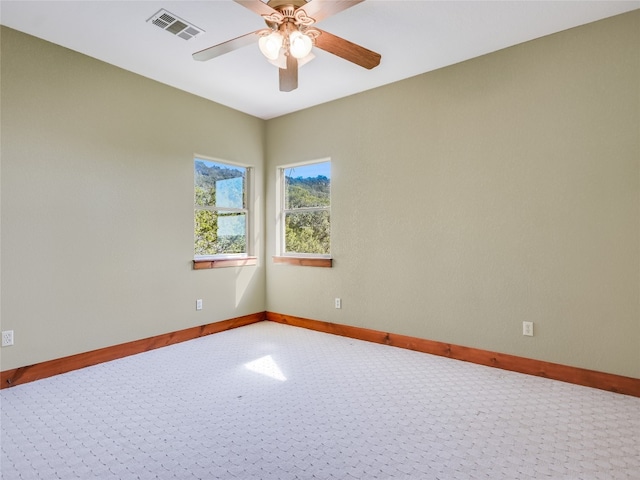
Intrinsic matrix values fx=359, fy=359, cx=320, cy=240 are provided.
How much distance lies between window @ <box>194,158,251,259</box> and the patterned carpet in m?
1.46

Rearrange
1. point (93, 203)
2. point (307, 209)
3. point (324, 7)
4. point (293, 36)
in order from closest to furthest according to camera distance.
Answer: point (324, 7) → point (293, 36) → point (93, 203) → point (307, 209)

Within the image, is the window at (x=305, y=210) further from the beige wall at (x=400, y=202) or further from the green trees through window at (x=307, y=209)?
→ the beige wall at (x=400, y=202)

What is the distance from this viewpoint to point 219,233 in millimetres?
4289

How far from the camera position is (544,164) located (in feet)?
9.18

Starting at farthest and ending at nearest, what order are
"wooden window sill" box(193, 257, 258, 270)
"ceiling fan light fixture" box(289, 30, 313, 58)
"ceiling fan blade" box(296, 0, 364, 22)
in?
"wooden window sill" box(193, 257, 258, 270) < "ceiling fan light fixture" box(289, 30, 313, 58) < "ceiling fan blade" box(296, 0, 364, 22)

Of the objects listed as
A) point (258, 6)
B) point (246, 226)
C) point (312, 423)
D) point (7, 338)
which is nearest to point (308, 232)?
point (246, 226)

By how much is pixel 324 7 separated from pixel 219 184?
2.76 m

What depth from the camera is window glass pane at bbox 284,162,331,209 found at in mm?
4312

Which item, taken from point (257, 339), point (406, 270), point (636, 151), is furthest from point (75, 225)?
point (636, 151)

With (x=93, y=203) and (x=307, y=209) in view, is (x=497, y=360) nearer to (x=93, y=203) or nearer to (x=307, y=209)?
(x=307, y=209)

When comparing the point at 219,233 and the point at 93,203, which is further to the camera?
the point at 219,233

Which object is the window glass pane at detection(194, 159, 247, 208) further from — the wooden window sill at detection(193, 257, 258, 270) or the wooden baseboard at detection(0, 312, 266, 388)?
the wooden baseboard at detection(0, 312, 266, 388)

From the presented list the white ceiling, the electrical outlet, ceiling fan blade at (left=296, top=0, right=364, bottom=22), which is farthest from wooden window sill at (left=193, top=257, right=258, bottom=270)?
ceiling fan blade at (left=296, top=0, right=364, bottom=22)

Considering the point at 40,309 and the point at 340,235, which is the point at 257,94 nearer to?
the point at 340,235
